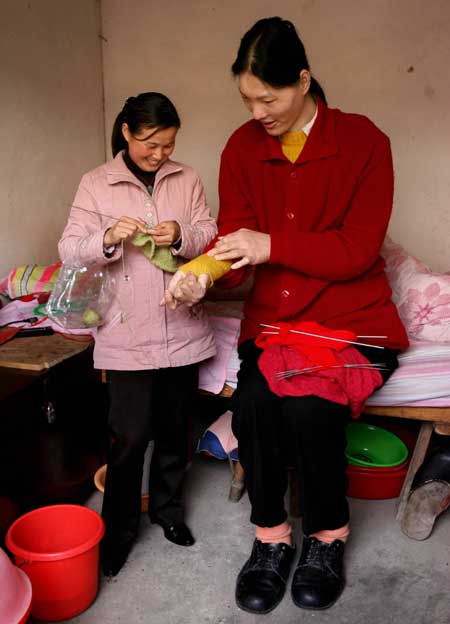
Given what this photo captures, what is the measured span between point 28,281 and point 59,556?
1276 mm

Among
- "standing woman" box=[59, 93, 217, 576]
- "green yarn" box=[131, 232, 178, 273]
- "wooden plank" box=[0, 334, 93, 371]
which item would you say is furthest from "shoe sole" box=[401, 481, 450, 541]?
"wooden plank" box=[0, 334, 93, 371]

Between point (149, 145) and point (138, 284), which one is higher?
point (149, 145)

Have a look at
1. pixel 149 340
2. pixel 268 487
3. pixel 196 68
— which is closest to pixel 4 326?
pixel 149 340

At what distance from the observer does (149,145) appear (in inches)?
68.6

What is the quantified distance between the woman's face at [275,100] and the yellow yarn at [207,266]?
439mm

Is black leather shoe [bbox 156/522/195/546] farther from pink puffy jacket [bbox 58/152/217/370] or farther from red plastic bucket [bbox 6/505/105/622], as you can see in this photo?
pink puffy jacket [bbox 58/152/217/370]

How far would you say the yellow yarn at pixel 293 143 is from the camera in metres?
1.83

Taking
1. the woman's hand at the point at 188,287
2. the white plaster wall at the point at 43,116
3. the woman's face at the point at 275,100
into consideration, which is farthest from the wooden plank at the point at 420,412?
the white plaster wall at the point at 43,116

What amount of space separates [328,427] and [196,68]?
7.77ft

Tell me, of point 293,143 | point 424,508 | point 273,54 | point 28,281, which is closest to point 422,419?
point 424,508

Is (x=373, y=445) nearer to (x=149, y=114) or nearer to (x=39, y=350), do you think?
(x=39, y=350)

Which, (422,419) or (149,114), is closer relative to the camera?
(149,114)

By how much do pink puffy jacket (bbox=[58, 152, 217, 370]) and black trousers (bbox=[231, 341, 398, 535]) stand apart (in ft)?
0.94

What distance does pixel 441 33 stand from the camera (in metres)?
2.82
